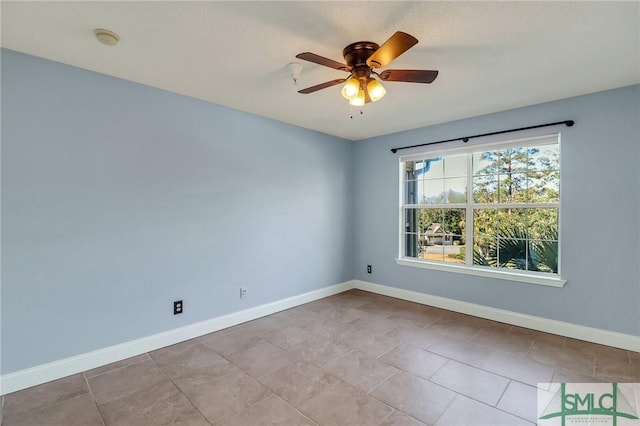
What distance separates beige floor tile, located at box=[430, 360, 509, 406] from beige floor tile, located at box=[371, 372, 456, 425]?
0.10 metres

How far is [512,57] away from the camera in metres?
2.27

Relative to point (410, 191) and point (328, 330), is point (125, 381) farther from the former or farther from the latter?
point (410, 191)

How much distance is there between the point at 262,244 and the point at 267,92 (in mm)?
1736

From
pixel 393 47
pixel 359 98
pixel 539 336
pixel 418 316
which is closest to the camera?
pixel 393 47

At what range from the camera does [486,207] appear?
3695mm

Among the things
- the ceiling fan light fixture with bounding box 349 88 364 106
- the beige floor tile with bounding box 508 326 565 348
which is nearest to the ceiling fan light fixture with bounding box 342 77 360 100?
the ceiling fan light fixture with bounding box 349 88 364 106

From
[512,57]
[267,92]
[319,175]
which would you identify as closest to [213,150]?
[267,92]

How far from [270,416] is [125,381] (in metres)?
1.22

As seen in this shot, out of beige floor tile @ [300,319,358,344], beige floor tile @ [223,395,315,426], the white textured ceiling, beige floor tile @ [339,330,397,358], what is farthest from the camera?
beige floor tile @ [300,319,358,344]

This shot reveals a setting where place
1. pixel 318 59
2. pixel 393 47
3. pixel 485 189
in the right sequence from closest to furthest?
pixel 393 47, pixel 318 59, pixel 485 189

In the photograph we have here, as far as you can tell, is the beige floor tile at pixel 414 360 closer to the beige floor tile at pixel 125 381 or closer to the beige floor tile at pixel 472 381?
the beige floor tile at pixel 472 381

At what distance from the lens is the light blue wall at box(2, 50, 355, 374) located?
2201mm

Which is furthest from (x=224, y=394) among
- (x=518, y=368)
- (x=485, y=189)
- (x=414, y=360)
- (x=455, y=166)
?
(x=455, y=166)

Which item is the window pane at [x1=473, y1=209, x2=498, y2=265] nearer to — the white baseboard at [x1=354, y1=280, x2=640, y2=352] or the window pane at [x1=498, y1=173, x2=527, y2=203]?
the window pane at [x1=498, y1=173, x2=527, y2=203]
